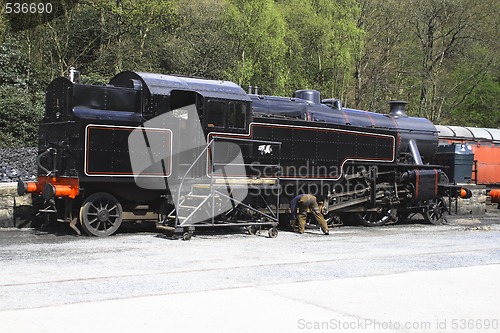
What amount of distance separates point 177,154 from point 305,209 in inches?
133

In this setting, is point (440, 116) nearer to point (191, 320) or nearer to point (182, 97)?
point (182, 97)

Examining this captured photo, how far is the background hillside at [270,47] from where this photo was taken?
27922 mm

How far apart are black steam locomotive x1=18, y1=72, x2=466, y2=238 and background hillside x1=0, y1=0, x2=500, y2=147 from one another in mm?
13140

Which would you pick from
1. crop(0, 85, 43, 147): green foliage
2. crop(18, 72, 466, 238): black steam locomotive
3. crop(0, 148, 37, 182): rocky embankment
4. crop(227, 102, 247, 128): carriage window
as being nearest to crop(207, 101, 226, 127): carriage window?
crop(18, 72, 466, 238): black steam locomotive

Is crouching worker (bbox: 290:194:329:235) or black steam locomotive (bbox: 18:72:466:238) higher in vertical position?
black steam locomotive (bbox: 18:72:466:238)

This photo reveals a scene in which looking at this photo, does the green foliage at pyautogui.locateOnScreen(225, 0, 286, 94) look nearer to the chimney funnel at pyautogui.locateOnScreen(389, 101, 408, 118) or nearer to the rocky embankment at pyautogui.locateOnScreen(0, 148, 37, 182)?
the chimney funnel at pyautogui.locateOnScreen(389, 101, 408, 118)

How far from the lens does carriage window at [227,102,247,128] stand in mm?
13398

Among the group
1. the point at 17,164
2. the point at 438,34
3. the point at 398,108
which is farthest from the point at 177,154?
the point at 438,34

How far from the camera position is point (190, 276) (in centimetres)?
816

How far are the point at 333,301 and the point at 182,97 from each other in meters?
7.71

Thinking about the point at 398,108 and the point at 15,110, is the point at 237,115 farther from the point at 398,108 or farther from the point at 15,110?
the point at 15,110

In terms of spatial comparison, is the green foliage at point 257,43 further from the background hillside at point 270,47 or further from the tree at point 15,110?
the tree at point 15,110

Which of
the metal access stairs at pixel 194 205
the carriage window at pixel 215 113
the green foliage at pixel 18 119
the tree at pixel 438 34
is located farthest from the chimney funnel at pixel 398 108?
the tree at pixel 438 34

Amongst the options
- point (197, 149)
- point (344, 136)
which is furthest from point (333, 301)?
point (344, 136)
